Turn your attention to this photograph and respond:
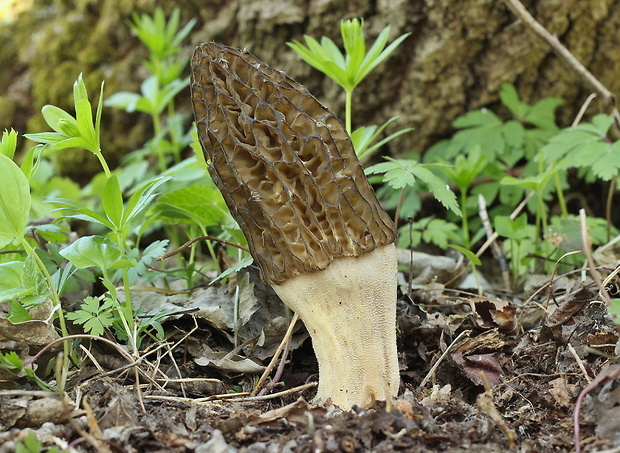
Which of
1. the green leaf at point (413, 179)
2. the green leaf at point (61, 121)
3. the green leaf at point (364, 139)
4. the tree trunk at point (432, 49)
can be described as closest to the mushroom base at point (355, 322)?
the green leaf at point (413, 179)

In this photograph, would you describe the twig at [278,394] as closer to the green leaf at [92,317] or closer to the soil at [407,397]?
the soil at [407,397]

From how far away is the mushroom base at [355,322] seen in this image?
2172 mm

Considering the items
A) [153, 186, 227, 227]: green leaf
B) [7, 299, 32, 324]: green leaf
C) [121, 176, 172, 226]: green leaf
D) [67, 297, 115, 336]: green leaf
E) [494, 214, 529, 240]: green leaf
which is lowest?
[494, 214, 529, 240]: green leaf

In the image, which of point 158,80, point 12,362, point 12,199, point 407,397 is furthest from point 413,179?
point 158,80

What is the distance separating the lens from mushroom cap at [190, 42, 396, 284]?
83.6 inches

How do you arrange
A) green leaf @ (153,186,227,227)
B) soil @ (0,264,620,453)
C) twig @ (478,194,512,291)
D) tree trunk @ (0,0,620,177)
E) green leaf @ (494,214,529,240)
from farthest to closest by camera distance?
tree trunk @ (0,0,620,177), twig @ (478,194,512,291), green leaf @ (494,214,529,240), green leaf @ (153,186,227,227), soil @ (0,264,620,453)

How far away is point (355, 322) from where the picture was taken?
2207mm

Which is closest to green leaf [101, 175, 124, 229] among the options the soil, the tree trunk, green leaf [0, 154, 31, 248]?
green leaf [0, 154, 31, 248]

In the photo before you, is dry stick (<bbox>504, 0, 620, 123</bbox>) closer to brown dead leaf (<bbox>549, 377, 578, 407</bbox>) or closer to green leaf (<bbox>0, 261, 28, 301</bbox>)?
brown dead leaf (<bbox>549, 377, 578, 407</bbox>)

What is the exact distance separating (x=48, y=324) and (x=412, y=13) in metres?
2.94

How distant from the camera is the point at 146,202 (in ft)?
7.59

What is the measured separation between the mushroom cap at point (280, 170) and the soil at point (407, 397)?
52cm

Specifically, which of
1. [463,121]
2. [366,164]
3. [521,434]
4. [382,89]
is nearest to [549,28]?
[463,121]

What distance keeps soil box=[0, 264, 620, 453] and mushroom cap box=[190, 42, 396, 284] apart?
517 millimetres
